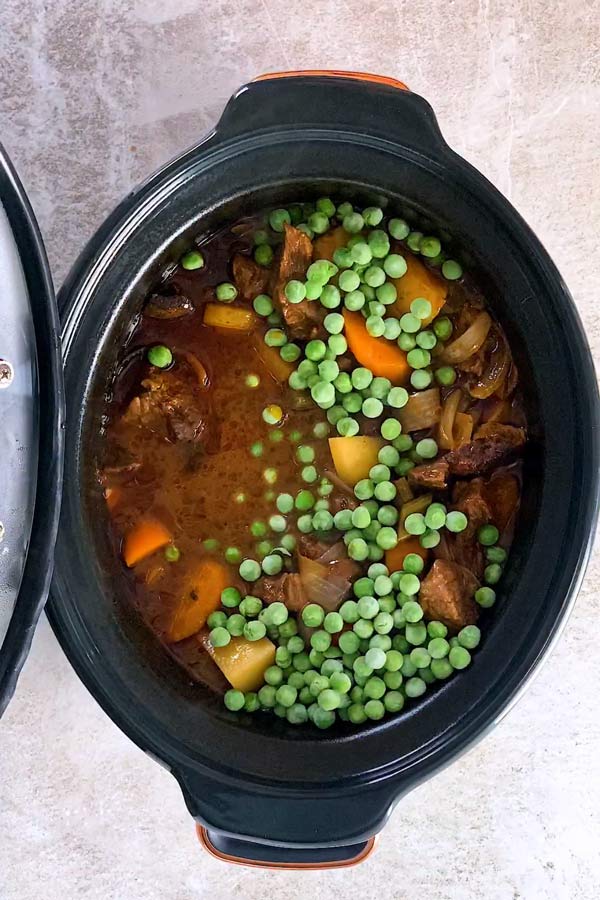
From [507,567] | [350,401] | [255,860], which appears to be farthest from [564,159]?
[255,860]

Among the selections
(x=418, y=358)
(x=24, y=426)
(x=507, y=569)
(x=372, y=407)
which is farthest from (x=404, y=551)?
(x=24, y=426)

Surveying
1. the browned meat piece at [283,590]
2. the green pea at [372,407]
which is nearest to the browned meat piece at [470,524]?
the green pea at [372,407]

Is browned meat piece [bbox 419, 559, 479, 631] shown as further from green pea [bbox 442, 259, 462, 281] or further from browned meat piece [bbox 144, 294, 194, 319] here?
A: browned meat piece [bbox 144, 294, 194, 319]

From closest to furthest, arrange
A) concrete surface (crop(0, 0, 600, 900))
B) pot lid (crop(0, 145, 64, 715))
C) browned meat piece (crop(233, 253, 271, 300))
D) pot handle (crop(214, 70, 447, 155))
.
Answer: pot lid (crop(0, 145, 64, 715)) < pot handle (crop(214, 70, 447, 155)) < browned meat piece (crop(233, 253, 271, 300)) < concrete surface (crop(0, 0, 600, 900))

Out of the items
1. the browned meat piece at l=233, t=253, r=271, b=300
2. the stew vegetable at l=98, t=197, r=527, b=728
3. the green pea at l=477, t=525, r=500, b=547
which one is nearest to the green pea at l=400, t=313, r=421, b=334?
the stew vegetable at l=98, t=197, r=527, b=728

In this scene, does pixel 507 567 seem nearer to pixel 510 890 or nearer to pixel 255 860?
pixel 255 860

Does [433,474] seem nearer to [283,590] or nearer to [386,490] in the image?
[386,490]
